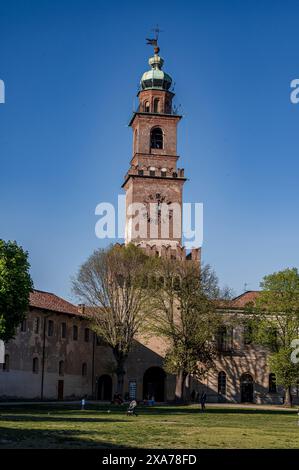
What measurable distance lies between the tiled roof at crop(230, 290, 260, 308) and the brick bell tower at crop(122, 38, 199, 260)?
719 cm

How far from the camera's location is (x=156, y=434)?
27188mm

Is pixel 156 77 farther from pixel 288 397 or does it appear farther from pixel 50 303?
pixel 288 397

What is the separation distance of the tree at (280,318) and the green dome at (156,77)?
21971 millimetres

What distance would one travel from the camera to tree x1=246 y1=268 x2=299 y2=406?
197 ft

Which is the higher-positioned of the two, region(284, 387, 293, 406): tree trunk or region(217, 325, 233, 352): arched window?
region(217, 325, 233, 352): arched window

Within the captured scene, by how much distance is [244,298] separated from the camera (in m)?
72.2

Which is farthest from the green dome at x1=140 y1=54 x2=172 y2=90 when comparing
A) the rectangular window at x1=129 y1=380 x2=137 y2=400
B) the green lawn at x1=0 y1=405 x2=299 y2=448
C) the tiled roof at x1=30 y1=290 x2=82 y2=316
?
the green lawn at x1=0 y1=405 x2=299 y2=448

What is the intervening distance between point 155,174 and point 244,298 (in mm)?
14369

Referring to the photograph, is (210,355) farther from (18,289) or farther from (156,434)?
(156,434)

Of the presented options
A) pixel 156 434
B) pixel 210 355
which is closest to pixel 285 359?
pixel 210 355

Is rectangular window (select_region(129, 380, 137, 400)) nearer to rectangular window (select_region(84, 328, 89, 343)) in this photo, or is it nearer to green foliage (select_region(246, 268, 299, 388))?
rectangular window (select_region(84, 328, 89, 343))

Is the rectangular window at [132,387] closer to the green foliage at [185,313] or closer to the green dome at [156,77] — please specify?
the green foliage at [185,313]

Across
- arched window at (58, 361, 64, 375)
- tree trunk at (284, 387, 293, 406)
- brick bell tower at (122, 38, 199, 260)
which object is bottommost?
tree trunk at (284, 387, 293, 406)
